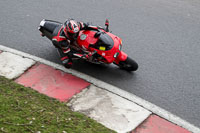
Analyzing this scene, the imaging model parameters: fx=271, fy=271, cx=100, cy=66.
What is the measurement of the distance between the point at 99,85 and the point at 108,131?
1.50 meters

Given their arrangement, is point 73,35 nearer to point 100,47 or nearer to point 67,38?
point 67,38

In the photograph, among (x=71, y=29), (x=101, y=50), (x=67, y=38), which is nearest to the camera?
(x=71, y=29)

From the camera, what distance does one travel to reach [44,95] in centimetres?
554

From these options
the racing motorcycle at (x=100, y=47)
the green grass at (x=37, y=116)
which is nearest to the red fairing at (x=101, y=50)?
the racing motorcycle at (x=100, y=47)

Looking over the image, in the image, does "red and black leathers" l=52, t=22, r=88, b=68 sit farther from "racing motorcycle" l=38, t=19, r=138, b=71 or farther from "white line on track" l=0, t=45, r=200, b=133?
"white line on track" l=0, t=45, r=200, b=133

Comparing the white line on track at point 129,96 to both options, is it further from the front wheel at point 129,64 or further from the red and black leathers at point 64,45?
the front wheel at point 129,64

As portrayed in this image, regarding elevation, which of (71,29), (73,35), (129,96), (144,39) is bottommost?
(129,96)

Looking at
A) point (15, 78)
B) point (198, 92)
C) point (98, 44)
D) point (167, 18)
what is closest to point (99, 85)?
point (98, 44)

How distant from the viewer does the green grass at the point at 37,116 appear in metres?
4.72

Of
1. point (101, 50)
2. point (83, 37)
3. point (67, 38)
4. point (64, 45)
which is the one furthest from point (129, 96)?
point (67, 38)

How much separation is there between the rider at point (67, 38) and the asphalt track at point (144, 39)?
478 millimetres

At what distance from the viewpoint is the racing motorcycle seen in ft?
20.4

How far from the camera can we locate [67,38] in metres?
6.41

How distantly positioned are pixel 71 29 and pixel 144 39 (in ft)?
8.88
